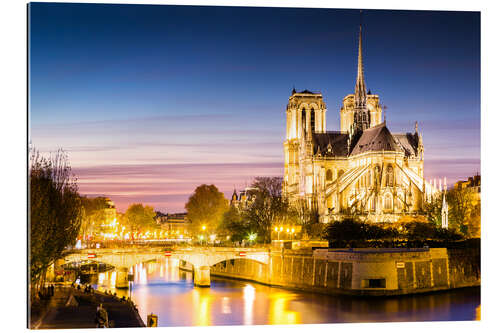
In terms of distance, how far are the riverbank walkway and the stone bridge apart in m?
7.73

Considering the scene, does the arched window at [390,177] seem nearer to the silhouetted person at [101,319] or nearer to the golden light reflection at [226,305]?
the golden light reflection at [226,305]

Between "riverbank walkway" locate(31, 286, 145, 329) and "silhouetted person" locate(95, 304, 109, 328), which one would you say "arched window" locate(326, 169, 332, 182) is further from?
"silhouetted person" locate(95, 304, 109, 328)

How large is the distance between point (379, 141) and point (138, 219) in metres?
41.2

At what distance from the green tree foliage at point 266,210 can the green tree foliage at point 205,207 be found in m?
14.7

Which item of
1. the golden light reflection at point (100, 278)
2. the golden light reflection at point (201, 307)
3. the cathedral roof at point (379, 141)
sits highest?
the cathedral roof at point (379, 141)

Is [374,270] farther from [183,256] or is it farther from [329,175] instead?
[329,175]

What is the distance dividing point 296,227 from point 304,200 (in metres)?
15.5

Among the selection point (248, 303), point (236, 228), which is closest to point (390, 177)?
point (236, 228)

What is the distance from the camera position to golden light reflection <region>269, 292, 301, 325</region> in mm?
24531

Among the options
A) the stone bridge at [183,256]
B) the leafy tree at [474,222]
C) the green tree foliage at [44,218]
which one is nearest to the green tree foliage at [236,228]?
the stone bridge at [183,256]

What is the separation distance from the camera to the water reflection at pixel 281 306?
24.7m

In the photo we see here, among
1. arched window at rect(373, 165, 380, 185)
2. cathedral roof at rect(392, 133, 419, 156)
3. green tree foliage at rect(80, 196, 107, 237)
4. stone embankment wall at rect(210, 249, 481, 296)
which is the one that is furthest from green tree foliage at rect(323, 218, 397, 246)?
green tree foliage at rect(80, 196, 107, 237)
